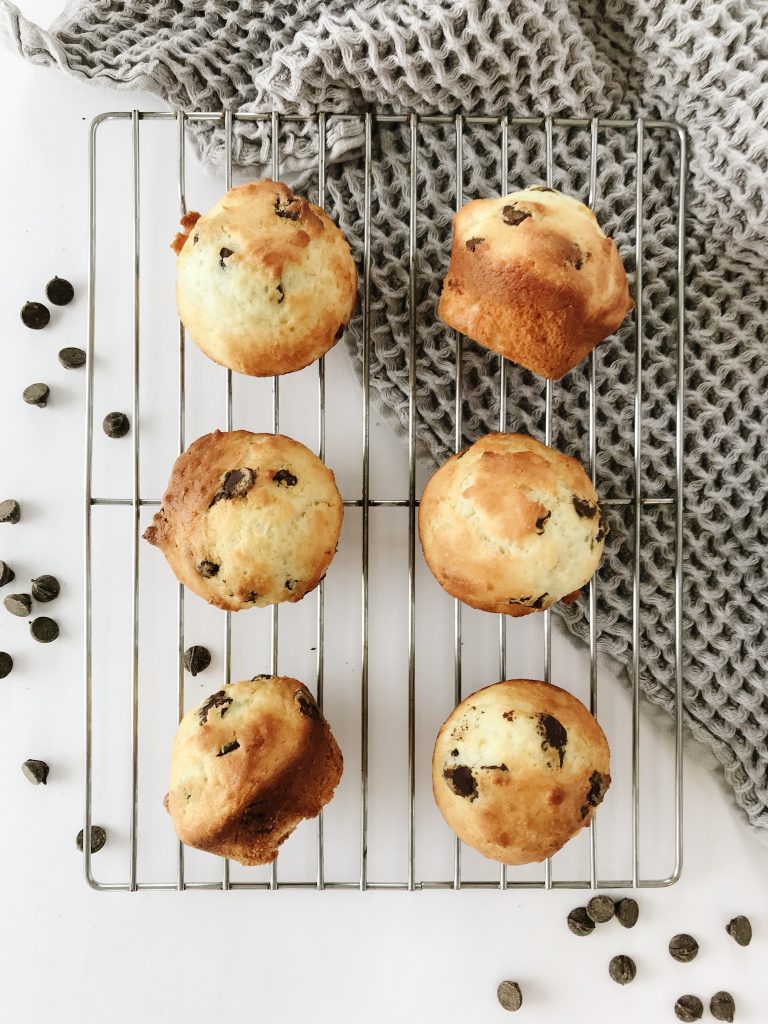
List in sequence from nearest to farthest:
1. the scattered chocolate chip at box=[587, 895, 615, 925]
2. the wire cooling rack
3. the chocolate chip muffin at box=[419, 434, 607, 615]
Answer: the chocolate chip muffin at box=[419, 434, 607, 615], the wire cooling rack, the scattered chocolate chip at box=[587, 895, 615, 925]

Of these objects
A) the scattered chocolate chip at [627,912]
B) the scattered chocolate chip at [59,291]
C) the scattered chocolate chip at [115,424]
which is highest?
the scattered chocolate chip at [59,291]

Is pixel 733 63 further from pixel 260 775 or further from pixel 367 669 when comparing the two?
pixel 260 775

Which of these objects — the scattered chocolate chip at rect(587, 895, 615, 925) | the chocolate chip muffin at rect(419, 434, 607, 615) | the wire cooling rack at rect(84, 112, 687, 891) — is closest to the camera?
the chocolate chip muffin at rect(419, 434, 607, 615)

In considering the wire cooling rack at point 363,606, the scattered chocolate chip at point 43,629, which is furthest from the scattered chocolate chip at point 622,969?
the scattered chocolate chip at point 43,629

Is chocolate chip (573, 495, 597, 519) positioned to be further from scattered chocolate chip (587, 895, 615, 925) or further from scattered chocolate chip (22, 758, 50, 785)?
scattered chocolate chip (22, 758, 50, 785)

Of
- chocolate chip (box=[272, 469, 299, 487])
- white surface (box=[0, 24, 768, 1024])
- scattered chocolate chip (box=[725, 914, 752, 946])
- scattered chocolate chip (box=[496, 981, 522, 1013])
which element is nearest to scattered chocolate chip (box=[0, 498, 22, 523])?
white surface (box=[0, 24, 768, 1024])

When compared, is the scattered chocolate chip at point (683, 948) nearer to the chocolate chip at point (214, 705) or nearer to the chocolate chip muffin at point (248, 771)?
the chocolate chip muffin at point (248, 771)
